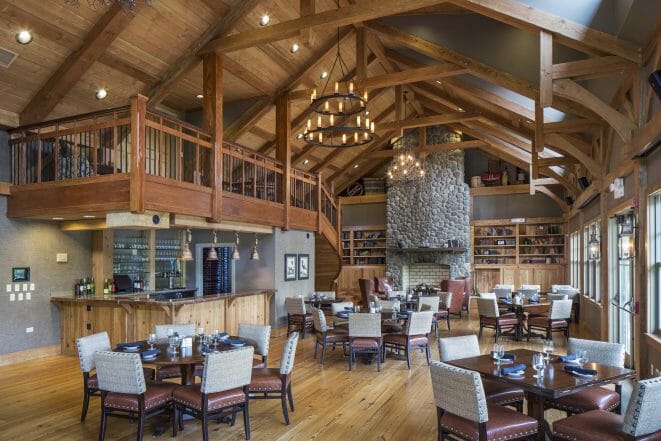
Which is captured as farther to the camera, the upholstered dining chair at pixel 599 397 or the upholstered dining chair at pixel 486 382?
the upholstered dining chair at pixel 486 382

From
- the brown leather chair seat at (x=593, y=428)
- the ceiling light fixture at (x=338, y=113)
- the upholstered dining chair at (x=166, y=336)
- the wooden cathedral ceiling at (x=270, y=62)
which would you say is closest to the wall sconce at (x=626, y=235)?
the wooden cathedral ceiling at (x=270, y=62)

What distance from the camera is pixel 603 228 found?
7629mm

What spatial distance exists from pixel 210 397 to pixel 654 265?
15.5 ft

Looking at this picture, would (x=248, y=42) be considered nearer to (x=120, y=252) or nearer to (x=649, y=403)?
(x=120, y=252)

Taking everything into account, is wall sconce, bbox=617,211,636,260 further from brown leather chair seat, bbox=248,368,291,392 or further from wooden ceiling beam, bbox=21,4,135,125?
wooden ceiling beam, bbox=21,4,135,125

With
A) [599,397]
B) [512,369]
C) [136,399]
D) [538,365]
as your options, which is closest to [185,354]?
[136,399]

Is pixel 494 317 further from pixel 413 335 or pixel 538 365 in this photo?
pixel 538 365

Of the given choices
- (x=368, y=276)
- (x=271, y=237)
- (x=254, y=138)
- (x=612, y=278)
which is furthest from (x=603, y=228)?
(x=368, y=276)

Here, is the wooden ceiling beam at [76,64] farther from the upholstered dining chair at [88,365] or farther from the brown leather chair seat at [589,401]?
the brown leather chair seat at [589,401]

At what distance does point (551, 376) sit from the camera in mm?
3662

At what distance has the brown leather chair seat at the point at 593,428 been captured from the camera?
3064 mm

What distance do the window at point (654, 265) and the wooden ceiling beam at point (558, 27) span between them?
1583 mm

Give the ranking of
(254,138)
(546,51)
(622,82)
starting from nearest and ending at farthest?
(546,51) < (622,82) < (254,138)

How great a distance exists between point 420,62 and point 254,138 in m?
4.65
